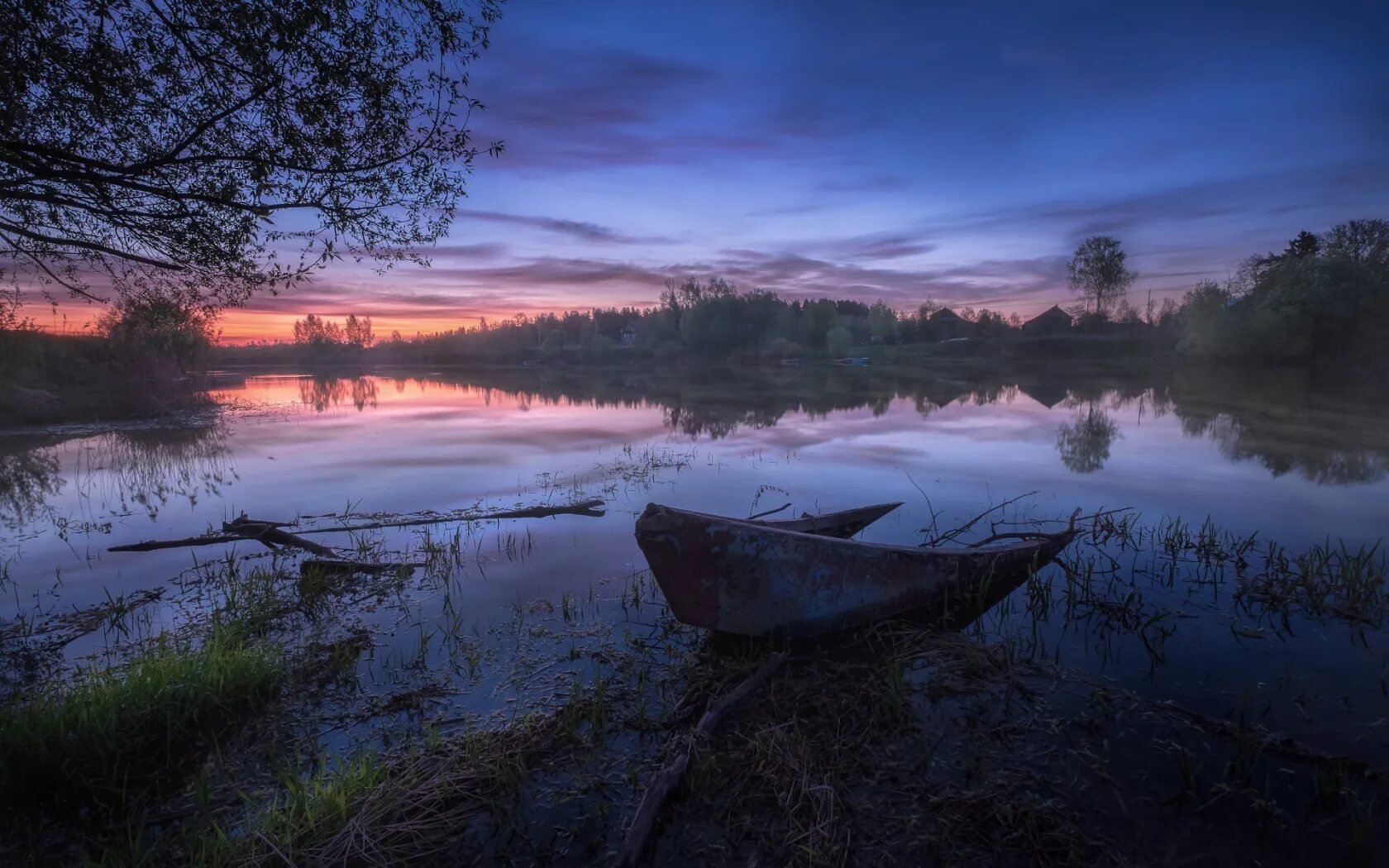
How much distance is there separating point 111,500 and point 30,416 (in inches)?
713

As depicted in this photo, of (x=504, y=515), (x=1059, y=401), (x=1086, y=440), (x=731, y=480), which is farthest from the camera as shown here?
(x=1059, y=401)

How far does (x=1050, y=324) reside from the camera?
231ft

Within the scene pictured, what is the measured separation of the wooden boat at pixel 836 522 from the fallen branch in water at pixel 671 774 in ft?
7.90

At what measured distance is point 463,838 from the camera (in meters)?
3.58

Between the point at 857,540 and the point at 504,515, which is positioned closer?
the point at 857,540

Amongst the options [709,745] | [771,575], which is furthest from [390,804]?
[771,575]

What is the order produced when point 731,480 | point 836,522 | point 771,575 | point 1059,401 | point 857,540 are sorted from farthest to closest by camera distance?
point 1059,401
point 731,480
point 836,522
point 857,540
point 771,575

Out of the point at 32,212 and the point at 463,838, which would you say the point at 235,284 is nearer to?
the point at 32,212

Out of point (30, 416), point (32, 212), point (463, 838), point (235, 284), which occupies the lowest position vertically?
point (463, 838)

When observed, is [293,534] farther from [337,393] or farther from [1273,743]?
[337,393]

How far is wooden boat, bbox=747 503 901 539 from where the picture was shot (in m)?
7.55

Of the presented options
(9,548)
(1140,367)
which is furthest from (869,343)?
(9,548)

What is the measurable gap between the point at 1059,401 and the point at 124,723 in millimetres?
37105

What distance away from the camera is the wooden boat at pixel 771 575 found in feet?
17.5
